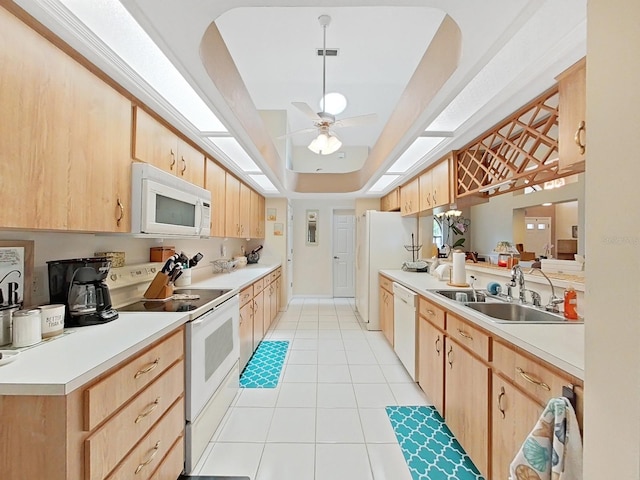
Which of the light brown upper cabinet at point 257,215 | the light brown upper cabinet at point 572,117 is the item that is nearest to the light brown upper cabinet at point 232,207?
the light brown upper cabinet at point 257,215

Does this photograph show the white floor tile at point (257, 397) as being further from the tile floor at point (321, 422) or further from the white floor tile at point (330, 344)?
the white floor tile at point (330, 344)

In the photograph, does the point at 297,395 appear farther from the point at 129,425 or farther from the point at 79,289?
the point at 79,289

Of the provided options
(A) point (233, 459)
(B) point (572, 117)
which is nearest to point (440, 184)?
(B) point (572, 117)

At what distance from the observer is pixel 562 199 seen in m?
2.45

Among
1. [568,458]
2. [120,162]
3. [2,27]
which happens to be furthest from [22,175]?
[568,458]

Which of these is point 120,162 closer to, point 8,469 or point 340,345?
point 8,469

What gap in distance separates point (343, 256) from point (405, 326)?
13.8 feet

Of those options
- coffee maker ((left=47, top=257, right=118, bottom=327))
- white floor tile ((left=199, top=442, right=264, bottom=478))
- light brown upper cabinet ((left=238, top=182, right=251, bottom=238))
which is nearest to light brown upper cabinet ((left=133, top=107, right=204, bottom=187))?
coffee maker ((left=47, top=257, right=118, bottom=327))

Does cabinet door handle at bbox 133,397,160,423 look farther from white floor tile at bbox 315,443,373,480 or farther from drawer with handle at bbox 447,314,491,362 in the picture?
drawer with handle at bbox 447,314,491,362

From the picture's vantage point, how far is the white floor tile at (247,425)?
2.02m

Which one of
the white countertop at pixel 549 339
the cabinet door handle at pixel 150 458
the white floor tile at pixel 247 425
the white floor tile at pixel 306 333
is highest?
the white countertop at pixel 549 339

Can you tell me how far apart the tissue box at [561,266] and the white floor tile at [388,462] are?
155 cm

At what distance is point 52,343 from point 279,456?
4.51 ft

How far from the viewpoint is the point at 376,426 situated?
213cm
